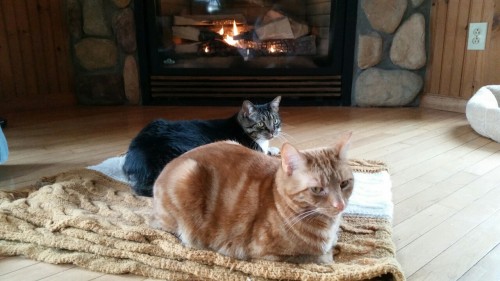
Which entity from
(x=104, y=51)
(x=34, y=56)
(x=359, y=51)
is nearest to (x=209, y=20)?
(x=104, y=51)

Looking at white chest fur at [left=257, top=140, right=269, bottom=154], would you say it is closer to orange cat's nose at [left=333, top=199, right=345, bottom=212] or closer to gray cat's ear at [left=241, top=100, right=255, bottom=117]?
gray cat's ear at [left=241, top=100, right=255, bottom=117]

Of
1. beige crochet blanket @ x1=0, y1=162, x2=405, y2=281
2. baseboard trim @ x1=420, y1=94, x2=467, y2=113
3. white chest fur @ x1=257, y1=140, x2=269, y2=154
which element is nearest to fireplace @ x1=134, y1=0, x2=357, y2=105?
baseboard trim @ x1=420, y1=94, x2=467, y2=113

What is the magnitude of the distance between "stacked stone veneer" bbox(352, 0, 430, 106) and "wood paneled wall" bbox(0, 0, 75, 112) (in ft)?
7.54

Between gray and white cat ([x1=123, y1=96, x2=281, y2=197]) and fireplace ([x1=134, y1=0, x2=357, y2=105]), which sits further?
fireplace ([x1=134, y1=0, x2=357, y2=105])

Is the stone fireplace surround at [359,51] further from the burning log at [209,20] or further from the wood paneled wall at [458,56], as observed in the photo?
the burning log at [209,20]

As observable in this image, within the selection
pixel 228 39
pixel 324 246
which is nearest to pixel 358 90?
pixel 228 39

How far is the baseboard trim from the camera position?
2.82m

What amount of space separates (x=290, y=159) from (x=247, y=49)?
7.37 feet

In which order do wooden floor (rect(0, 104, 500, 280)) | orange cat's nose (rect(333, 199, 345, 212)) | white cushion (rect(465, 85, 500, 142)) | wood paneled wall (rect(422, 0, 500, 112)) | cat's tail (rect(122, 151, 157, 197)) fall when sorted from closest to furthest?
orange cat's nose (rect(333, 199, 345, 212)), wooden floor (rect(0, 104, 500, 280)), cat's tail (rect(122, 151, 157, 197)), white cushion (rect(465, 85, 500, 142)), wood paneled wall (rect(422, 0, 500, 112))

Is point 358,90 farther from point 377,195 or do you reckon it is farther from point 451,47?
point 377,195

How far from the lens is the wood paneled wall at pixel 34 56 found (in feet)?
9.36

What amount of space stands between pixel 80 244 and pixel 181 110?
1.93m

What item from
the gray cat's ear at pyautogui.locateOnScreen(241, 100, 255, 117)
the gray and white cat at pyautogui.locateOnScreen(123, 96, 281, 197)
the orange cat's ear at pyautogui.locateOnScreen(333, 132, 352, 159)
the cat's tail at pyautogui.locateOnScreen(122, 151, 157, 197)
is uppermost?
the orange cat's ear at pyautogui.locateOnScreen(333, 132, 352, 159)

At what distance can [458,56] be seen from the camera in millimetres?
2775
